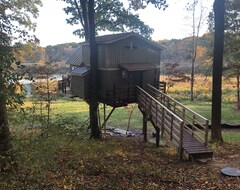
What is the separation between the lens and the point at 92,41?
16.9 m

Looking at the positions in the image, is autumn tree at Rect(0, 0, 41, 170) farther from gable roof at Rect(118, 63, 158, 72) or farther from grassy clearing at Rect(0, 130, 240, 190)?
gable roof at Rect(118, 63, 158, 72)

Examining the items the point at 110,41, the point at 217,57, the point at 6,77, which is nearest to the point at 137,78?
the point at 110,41

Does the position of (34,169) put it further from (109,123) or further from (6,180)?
(109,123)

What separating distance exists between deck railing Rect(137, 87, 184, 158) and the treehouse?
1091 mm

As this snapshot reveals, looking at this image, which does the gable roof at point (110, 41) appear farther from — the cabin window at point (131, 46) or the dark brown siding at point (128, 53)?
the cabin window at point (131, 46)

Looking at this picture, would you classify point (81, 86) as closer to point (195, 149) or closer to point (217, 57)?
point (217, 57)

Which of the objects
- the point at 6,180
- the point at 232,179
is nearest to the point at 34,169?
the point at 6,180

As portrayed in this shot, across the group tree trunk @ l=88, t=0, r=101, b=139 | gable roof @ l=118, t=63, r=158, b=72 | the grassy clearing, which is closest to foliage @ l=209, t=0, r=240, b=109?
gable roof @ l=118, t=63, r=158, b=72

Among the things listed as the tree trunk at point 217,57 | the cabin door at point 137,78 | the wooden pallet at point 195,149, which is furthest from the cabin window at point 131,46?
the wooden pallet at point 195,149

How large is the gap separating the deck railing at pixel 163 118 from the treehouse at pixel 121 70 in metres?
1.09

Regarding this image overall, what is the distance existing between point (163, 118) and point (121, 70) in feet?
18.4

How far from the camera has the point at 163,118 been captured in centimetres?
1388

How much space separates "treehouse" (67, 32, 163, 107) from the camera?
1775 centimetres

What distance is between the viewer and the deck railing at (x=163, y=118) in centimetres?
1197
